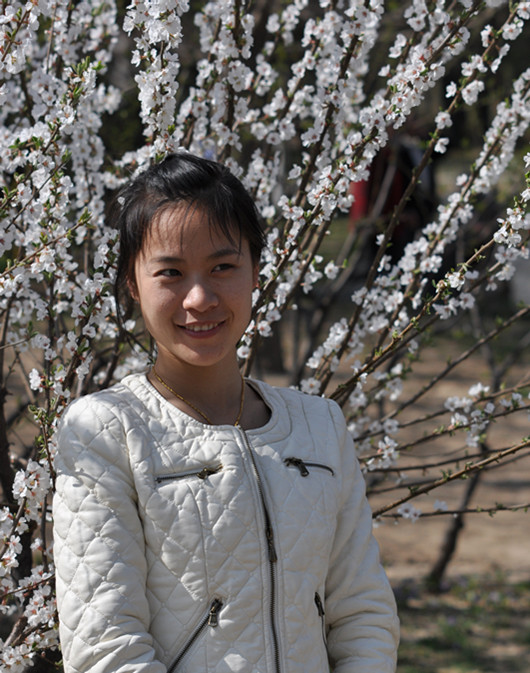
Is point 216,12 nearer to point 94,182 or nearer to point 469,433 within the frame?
point 94,182

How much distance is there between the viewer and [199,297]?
169cm

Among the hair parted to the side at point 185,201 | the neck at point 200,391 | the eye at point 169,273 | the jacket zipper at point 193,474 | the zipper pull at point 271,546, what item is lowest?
the zipper pull at point 271,546

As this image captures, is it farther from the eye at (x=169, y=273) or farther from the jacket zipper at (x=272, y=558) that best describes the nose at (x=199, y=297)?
the jacket zipper at (x=272, y=558)

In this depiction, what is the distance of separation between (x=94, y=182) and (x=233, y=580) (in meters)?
1.60

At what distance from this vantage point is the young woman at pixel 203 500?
1575 millimetres

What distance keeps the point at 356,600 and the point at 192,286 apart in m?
0.68

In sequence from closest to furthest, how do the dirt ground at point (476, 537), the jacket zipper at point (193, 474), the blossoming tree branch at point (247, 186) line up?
1. the jacket zipper at point (193, 474)
2. the blossoming tree branch at point (247, 186)
3. the dirt ground at point (476, 537)

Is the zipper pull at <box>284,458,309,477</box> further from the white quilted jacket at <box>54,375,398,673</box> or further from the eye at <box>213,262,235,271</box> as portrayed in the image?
the eye at <box>213,262,235,271</box>

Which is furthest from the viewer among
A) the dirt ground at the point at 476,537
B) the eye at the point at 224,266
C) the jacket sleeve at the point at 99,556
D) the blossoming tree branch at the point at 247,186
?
the dirt ground at the point at 476,537

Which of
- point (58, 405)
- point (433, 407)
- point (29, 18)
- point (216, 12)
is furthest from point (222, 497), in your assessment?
point (433, 407)

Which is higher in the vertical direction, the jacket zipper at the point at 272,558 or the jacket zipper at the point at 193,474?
the jacket zipper at the point at 193,474

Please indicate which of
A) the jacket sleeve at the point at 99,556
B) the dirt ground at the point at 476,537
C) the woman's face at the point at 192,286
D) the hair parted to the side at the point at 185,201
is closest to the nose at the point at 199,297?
the woman's face at the point at 192,286

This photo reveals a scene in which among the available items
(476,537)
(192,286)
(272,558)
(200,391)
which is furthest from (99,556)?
(476,537)

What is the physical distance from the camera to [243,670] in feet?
5.21
